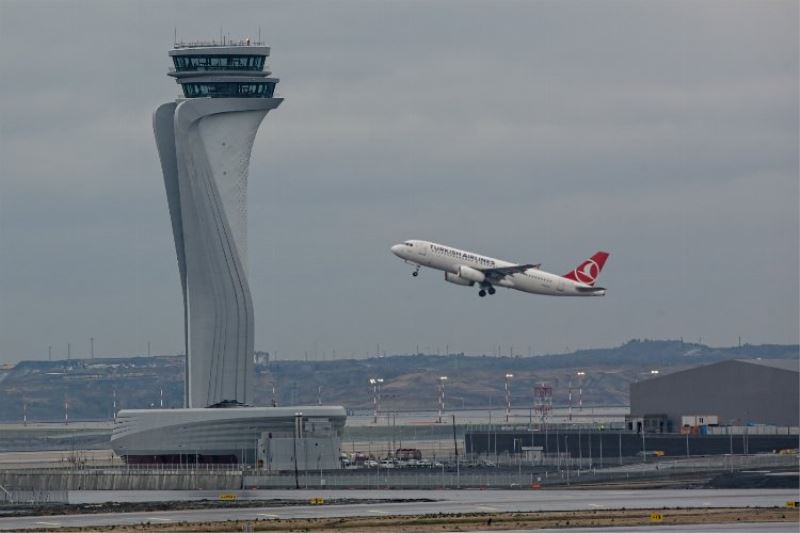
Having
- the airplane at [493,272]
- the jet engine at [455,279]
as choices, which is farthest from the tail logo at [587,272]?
the jet engine at [455,279]

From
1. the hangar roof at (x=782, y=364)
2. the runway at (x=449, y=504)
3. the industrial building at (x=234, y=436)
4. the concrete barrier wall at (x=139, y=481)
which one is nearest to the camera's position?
the runway at (x=449, y=504)

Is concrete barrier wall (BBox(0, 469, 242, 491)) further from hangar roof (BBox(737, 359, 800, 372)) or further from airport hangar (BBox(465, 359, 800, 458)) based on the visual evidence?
hangar roof (BBox(737, 359, 800, 372))

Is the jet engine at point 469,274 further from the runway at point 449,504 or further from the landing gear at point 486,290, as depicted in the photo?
the runway at point 449,504

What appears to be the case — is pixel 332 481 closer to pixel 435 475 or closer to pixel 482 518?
pixel 435 475

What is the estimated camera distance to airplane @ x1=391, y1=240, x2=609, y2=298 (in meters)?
185

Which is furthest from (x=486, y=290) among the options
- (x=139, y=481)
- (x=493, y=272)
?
(x=139, y=481)

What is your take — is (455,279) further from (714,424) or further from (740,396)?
(740,396)

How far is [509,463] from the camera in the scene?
175125mm

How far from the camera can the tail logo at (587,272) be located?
198 m

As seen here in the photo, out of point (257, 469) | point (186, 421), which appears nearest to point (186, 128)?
point (186, 421)

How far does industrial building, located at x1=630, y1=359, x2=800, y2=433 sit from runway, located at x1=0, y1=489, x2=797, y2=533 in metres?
64.4

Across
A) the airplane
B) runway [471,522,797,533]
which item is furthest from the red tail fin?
runway [471,522,797,533]

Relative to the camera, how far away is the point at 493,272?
187m

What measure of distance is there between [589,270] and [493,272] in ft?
50.2
